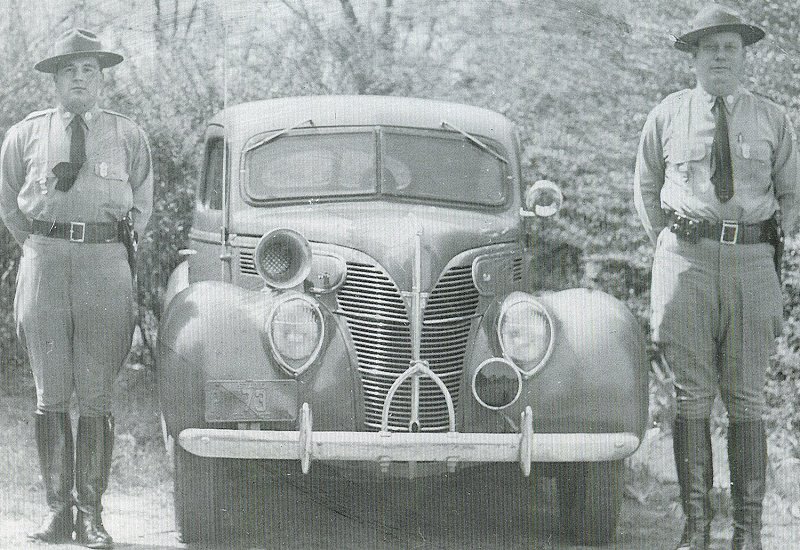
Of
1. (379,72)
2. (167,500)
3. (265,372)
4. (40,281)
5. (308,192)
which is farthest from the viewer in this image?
(379,72)

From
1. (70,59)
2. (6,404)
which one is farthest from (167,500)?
(70,59)

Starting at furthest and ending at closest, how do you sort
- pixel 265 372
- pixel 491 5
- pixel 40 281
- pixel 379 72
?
pixel 379 72
pixel 491 5
pixel 40 281
pixel 265 372

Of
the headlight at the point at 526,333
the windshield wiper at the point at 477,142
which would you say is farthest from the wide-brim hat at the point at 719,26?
the headlight at the point at 526,333

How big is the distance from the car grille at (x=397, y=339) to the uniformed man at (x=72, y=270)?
1.05 meters

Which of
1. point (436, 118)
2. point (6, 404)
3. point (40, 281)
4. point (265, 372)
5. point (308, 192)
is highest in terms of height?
point (436, 118)

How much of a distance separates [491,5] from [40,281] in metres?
3.00

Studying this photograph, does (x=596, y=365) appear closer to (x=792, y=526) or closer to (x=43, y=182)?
(x=792, y=526)

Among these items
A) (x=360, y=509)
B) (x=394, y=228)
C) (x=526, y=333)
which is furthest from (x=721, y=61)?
Answer: (x=360, y=509)

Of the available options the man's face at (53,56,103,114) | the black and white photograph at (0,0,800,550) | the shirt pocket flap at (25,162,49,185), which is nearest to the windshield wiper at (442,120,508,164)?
the black and white photograph at (0,0,800,550)

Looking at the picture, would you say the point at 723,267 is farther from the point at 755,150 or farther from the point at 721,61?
the point at 721,61

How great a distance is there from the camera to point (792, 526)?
523 centimetres

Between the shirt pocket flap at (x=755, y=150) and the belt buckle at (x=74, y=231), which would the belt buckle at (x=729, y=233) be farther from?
the belt buckle at (x=74, y=231)

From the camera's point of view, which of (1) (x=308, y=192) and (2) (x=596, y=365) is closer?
(2) (x=596, y=365)

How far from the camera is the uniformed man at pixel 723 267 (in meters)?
4.59
